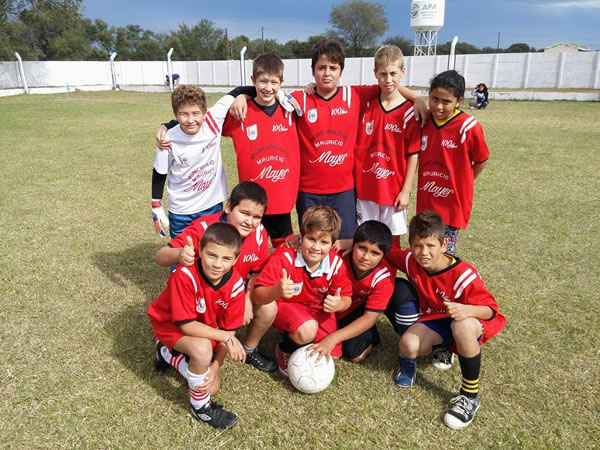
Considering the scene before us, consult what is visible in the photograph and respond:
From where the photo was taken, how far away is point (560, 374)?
278 centimetres

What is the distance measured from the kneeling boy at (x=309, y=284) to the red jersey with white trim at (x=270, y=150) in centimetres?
58

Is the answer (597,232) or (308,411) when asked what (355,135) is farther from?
(597,232)

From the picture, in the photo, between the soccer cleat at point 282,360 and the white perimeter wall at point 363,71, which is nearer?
the soccer cleat at point 282,360

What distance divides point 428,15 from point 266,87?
125 feet

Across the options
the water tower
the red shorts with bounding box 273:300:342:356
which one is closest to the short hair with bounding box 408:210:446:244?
the red shorts with bounding box 273:300:342:356

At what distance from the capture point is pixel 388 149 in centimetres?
333

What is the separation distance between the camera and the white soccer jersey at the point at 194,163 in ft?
10.7

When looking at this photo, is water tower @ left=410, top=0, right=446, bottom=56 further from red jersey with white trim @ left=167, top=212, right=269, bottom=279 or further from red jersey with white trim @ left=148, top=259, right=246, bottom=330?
red jersey with white trim @ left=148, top=259, right=246, bottom=330

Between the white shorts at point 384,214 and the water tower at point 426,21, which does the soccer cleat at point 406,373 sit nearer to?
the white shorts at point 384,214

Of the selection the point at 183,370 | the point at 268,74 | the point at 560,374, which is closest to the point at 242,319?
the point at 183,370

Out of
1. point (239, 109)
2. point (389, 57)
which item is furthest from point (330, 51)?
point (239, 109)

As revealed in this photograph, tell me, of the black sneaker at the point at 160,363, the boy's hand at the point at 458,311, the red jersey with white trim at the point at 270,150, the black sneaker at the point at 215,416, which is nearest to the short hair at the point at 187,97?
the red jersey with white trim at the point at 270,150

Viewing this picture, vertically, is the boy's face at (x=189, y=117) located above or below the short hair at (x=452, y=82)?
below

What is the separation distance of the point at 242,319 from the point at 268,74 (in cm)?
160
